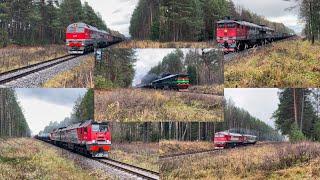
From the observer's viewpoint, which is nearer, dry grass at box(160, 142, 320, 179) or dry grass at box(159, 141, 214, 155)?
dry grass at box(160, 142, 320, 179)

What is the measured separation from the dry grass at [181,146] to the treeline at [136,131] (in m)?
0.27

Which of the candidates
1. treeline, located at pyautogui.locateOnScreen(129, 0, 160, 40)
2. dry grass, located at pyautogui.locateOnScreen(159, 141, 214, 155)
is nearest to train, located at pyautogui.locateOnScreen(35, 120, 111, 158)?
Answer: dry grass, located at pyautogui.locateOnScreen(159, 141, 214, 155)

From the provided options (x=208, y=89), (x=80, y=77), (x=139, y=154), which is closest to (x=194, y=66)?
(x=208, y=89)

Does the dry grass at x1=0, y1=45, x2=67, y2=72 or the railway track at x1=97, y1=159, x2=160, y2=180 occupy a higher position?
the dry grass at x1=0, y1=45, x2=67, y2=72

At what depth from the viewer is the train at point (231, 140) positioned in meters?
10.7

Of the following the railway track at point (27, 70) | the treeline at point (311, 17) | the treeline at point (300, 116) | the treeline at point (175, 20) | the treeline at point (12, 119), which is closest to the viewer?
the railway track at point (27, 70)

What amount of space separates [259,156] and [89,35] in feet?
12.9

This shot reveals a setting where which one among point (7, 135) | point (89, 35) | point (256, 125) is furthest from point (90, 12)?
point (256, 125)

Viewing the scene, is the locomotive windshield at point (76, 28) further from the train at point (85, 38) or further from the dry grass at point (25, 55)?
the dry grass at point (25, 55)

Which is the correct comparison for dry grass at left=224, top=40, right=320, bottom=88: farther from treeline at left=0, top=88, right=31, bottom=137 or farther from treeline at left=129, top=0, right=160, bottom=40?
treeline at left=0, top=88, right=31, bottom=137

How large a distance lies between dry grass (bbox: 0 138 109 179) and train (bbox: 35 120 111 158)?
0.29 meters

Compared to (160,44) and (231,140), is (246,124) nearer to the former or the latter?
(231,140)

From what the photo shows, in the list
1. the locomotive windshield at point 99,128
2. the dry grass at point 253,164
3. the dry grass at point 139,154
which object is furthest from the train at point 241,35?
the locomotive windshield at point 99,128

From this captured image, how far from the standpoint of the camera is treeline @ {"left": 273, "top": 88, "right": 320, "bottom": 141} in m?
10.5
